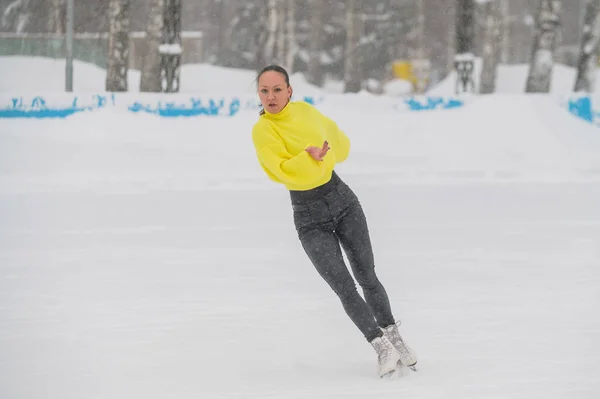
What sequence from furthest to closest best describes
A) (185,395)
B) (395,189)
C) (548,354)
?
(395,189) < (548,354) < (185,395)

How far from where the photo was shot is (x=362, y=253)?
19.9 feet

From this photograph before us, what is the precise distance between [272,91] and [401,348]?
4.56ft

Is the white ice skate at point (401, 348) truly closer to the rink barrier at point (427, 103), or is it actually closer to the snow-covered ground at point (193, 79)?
the rink barrier at point (427, 103)

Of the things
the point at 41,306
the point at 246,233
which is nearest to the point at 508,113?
the point at 246,233

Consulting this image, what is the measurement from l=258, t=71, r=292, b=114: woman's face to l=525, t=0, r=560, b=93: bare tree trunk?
19.8 m

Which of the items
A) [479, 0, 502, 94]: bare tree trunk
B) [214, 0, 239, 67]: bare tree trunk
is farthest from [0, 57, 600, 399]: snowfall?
[214, 0, 239, 67]: bare tree trunk

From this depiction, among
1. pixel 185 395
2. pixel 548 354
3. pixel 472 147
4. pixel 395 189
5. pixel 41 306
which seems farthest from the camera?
pixel 472 147

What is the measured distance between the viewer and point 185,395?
5.81m

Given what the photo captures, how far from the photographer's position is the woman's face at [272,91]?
19.2ft

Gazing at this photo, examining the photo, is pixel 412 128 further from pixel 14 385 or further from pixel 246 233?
pixel 14 385

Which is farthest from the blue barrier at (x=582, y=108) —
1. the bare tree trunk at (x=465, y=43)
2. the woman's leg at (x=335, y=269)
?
the woman's leg at (x=335, y=269)

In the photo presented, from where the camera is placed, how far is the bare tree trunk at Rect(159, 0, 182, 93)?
23.8m

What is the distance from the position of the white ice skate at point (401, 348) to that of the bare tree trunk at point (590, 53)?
20320 millimetres

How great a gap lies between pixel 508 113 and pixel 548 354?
15260mm
